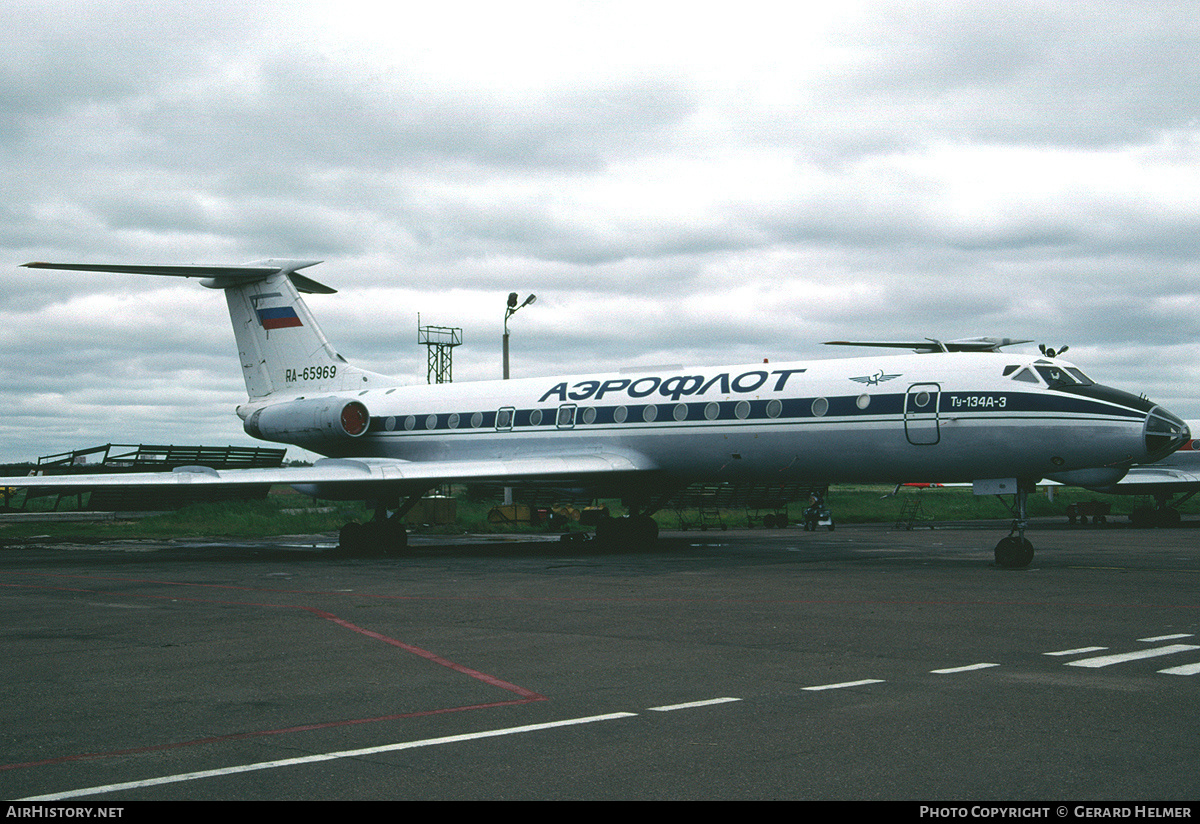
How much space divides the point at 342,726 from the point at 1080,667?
17.3 ft

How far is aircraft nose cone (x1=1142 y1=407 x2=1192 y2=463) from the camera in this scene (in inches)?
647

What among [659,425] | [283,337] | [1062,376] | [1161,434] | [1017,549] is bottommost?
[1017,549]

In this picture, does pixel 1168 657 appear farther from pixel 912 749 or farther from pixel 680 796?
pixel 680 796

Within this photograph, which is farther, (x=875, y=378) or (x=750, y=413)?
(x=750, y=413)

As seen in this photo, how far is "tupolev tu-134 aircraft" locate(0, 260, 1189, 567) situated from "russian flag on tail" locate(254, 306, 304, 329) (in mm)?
37

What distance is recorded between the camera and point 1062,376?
17.5m

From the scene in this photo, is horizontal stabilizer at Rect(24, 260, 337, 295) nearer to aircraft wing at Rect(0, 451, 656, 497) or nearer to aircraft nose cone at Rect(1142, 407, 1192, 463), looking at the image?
aircraft wing at Rect(0, 451, 656, 497)

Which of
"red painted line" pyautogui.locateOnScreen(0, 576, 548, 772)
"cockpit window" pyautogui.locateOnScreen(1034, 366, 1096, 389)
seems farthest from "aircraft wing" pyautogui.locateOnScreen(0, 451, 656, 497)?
"red painted line" pyautogui.locateOnScreen(0, 576, 548, 772)

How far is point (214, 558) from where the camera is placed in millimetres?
21453

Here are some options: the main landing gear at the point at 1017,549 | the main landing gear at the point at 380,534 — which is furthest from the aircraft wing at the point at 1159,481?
the main landing gear at the point at 380,534

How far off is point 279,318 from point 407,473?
27.7ft

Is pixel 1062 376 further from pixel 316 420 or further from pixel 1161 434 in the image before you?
pixel 316 420

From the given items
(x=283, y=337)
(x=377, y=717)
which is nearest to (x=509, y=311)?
(x=283, y=337)

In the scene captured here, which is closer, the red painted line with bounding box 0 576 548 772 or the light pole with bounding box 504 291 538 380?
the red painted line with bounding box 0 576 548 772
